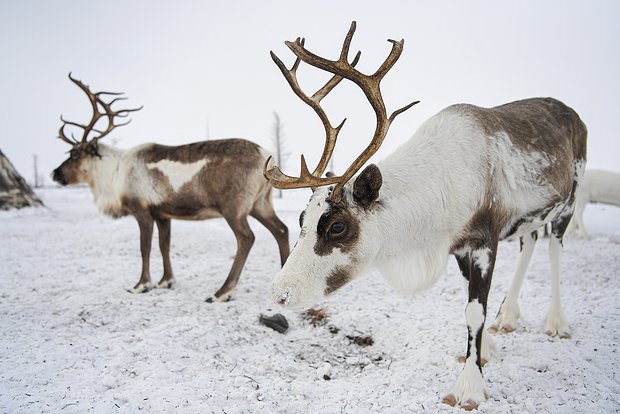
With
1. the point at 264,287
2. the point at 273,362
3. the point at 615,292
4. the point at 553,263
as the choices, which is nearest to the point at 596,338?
the point at 553,263

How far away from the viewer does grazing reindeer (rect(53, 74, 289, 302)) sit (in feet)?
17.5

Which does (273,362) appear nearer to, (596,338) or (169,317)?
(169,317)

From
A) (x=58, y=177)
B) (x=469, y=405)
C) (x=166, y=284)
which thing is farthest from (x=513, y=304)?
(x=58, y=177)

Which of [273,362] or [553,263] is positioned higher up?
[553,263]

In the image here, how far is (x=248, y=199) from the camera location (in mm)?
5387

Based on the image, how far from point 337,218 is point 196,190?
3209 mm

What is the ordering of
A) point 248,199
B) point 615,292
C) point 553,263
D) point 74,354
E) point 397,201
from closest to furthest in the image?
point 397,201, point 74,354, point 553,263, point 615,292, point 248,199

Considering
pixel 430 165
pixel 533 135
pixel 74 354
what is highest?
pixel 533 135

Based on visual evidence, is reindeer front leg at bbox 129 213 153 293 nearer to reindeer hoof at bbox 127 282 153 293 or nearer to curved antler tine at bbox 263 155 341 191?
reindeer hoof at bbox 127 282 153 293

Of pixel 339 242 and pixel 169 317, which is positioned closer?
pixel 339 242

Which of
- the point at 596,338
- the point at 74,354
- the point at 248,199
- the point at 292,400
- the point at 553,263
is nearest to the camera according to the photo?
the point at 292,400

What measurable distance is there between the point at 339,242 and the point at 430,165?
101 centimetres

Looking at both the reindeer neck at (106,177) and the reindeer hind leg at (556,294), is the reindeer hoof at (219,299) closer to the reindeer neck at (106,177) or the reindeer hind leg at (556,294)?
the reindeer neck at (106,177)

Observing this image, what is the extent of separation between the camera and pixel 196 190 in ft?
18.0
